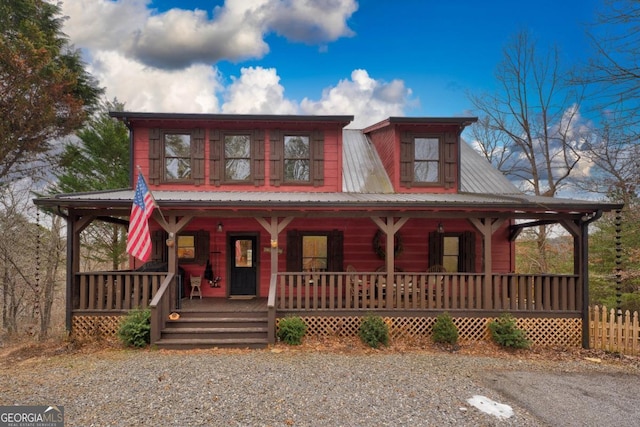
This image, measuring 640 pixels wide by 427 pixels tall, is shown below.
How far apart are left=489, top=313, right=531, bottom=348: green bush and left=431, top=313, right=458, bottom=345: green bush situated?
921mm

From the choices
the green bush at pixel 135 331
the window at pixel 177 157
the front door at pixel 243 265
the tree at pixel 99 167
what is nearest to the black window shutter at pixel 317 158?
the front door at pixel 243 265

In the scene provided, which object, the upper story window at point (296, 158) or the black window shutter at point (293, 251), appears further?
the upper story window at point (296, 158)

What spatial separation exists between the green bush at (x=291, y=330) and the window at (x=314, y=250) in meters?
2.34

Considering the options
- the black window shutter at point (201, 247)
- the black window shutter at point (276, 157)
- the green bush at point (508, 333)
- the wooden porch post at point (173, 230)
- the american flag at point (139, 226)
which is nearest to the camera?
the american flag at point (139, 226)

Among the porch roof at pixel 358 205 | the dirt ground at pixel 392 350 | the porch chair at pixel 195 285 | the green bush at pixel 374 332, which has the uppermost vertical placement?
the porch roof at pixel 358 205

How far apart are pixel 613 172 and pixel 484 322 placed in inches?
289

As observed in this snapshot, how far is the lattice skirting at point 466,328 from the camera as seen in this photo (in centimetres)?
755

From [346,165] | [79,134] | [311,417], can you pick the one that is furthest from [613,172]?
[79,134]

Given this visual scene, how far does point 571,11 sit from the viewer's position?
13320 millimetres

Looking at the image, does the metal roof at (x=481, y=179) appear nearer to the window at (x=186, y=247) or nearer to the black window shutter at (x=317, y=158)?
the black window shutter at (x=317, y=158)

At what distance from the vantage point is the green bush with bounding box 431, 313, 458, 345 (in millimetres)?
7199

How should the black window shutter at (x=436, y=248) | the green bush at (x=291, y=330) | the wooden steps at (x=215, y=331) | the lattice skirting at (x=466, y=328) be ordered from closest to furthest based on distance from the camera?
the wooden steps at (x=215, y=331) < the green bush at (x=291, y=330) < the lattice skirting at (x=466, y=328) < the black window shutter at (x=436, y=248)

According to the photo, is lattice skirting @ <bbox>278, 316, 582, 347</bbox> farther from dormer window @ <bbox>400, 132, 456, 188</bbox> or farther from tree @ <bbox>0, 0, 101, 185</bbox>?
tree @ <bbox>0, 0, 101, 185</bbox>

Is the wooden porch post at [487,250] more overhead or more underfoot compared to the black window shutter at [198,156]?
more underfoot
